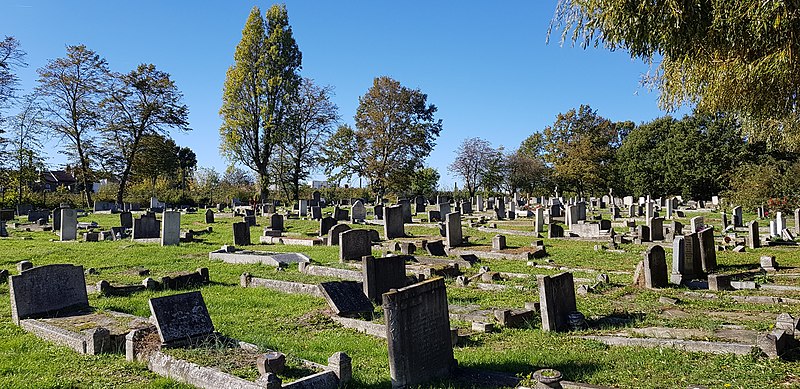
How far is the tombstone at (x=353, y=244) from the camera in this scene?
572 inches

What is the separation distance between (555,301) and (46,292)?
7523 millimetres

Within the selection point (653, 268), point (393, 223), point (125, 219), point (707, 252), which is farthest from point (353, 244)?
point (125, 219)

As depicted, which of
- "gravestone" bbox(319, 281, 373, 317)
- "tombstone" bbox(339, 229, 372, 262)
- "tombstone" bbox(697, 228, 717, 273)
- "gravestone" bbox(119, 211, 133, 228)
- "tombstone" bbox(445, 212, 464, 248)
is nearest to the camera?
"gravestone" bbox(319, 281, 373, 317)

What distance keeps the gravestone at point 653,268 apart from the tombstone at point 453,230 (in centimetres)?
800

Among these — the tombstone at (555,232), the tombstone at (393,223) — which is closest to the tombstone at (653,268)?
the tombstone at (555,232)

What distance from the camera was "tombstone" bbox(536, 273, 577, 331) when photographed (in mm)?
7910

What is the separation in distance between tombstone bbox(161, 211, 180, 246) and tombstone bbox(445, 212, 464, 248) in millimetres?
9310

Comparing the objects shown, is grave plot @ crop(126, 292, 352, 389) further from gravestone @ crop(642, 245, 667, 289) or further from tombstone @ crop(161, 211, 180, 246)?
tombstone @ crop(161, 211, 180, 246)

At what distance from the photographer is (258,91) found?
45469mm

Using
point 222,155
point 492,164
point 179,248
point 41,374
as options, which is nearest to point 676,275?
point 41,374

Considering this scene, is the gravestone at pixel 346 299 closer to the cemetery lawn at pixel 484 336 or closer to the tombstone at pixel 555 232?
the cemetery lawn at pixel 484 336

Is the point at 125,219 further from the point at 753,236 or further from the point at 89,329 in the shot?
the point at 753,236

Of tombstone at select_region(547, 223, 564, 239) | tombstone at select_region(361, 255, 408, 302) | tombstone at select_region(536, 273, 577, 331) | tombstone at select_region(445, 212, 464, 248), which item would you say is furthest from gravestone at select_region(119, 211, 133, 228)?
tombstone at select_region(536, 273, 577, 331)

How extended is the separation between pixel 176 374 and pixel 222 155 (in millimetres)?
42468
